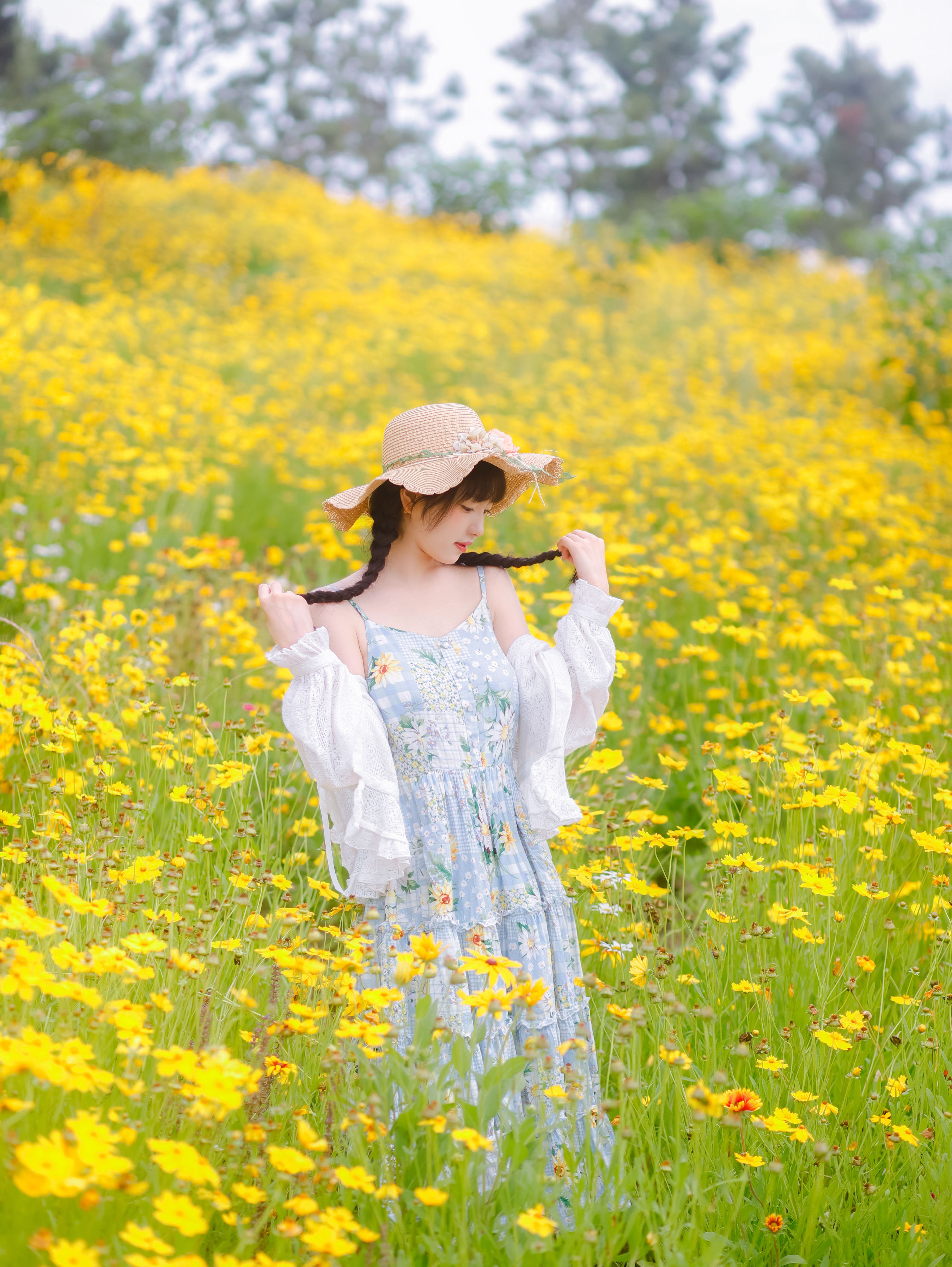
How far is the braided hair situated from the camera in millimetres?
2039

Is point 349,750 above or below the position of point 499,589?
below

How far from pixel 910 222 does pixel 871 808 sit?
9.66 metres

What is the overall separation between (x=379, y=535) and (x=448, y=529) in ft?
0.51

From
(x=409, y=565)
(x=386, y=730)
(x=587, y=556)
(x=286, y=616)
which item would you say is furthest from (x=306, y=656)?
(x=587, y=556)

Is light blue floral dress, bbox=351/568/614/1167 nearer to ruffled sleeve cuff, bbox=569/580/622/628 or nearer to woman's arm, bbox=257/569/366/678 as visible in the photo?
woman's arm, bbox=257/569/366/678

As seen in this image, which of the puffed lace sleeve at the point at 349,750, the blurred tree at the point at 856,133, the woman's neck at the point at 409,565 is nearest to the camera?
the puffed lace sleeve at the point at 349,750

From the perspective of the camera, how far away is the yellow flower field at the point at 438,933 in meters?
1.38

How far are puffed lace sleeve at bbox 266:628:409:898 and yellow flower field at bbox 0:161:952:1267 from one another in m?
0.17

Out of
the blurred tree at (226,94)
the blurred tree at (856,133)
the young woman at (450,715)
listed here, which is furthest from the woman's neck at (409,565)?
the blurred tree at (856,133)

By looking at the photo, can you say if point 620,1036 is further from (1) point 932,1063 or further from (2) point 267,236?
(2) point 267,236

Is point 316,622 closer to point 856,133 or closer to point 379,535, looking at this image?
point 379,535

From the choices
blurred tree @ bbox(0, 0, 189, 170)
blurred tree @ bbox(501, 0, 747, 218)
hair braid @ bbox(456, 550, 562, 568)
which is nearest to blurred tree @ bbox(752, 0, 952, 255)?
blurred tree @ bbox(501, 0, 747, 218)

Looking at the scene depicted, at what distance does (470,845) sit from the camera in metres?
1.95

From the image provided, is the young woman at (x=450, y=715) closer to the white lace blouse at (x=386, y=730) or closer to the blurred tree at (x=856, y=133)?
the white lace blouse at (x=386, y=730)
